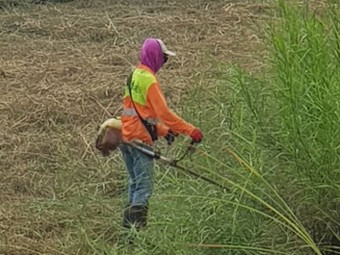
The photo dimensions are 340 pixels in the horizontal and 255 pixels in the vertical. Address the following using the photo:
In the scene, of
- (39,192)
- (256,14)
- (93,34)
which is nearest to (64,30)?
(93,34)

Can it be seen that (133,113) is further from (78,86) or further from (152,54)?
(78,86)

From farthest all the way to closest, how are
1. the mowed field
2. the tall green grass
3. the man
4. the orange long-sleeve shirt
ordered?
the mowed field
the man
the orange long-sleeve shirt
the tall green grass

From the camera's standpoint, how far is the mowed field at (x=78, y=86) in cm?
579

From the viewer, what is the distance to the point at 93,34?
1025cm

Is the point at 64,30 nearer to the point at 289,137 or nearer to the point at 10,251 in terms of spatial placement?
the point at 10,251

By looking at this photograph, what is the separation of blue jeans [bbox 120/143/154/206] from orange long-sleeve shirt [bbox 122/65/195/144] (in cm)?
9

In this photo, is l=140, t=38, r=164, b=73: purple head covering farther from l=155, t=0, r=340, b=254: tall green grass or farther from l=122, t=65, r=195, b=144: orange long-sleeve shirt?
l=155, t=0, r=340, b=254: tall green grass

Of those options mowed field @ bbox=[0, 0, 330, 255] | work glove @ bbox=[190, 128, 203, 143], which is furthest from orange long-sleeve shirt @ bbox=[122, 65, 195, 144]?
mowed field @ bbox=[0, 0, 330, 255]

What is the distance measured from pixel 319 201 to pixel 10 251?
6.19 ft

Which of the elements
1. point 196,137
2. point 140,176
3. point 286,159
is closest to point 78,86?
point 140,176

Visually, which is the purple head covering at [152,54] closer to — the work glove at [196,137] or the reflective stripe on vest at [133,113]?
the reflective stripe on vest at [133,113]

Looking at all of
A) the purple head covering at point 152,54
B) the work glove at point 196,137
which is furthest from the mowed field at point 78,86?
the work glove at point 196,137

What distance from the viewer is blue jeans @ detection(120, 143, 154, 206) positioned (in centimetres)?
523


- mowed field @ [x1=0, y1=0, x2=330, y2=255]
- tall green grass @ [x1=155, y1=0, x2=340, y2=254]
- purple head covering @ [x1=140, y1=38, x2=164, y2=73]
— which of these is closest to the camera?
tall green grass @ [x1=155, y1=0, x2=340, y2=254]
